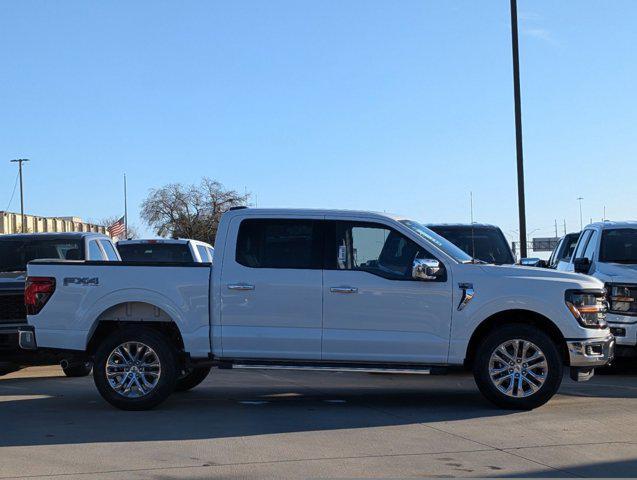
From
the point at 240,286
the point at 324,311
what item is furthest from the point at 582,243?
the point at 240,286

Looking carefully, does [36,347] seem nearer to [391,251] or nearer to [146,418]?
[146,418]

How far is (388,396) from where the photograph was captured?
1128 cm

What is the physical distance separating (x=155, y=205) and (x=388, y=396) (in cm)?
6542

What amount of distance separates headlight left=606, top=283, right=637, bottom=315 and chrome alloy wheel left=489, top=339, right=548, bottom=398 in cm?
353

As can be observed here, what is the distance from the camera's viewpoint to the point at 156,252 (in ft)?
58.3

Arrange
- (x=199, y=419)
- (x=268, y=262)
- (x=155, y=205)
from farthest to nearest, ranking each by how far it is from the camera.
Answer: (x=155, y=205) < (x=268, y=262) < (x=199, y=419)

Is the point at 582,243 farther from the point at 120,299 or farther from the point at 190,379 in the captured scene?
the point at 120,299

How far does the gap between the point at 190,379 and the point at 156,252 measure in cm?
648

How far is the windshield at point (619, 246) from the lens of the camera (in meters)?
13.8

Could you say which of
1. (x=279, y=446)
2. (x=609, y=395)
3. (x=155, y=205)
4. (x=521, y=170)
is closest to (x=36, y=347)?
(x=279, y=446)

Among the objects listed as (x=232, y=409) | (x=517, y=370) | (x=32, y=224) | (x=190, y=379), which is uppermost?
(x=32, y=224)

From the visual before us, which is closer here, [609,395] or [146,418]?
[146,418]

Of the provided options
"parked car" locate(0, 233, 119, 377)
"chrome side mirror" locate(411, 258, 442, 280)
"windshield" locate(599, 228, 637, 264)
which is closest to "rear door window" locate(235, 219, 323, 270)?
"chrome side mirror" locate(411, 258, 442, 280)

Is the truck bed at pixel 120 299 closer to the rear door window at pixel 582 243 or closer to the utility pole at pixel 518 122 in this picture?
the rear door window at pixel 582 243
